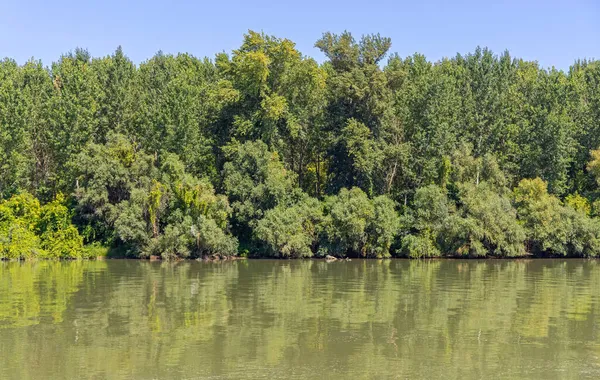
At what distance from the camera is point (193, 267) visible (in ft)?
193

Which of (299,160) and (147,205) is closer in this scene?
(147,205)

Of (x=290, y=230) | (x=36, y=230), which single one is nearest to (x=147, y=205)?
(x=36, y=230)

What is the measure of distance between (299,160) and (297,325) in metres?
54.9

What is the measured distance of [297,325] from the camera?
30734 millimetres

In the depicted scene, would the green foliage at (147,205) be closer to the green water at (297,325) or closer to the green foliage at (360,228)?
the green foliage at (360,228)

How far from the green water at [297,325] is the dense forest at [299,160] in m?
15.9

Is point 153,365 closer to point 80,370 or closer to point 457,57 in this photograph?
point 80,370

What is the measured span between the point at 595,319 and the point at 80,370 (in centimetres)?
2425

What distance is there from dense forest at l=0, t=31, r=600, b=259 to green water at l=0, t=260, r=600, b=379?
15.9m

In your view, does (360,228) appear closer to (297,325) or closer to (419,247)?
(419,247)

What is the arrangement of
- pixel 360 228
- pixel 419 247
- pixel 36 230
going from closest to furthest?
pixel 360 228 < pixel 36 230 < pixel 419 247

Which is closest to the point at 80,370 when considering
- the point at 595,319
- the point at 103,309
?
the point at 103,309

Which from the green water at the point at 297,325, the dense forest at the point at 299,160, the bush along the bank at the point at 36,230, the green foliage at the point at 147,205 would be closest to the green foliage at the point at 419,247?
the dense forest at the point at 299,160

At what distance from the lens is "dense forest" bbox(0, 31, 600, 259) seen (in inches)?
2672
